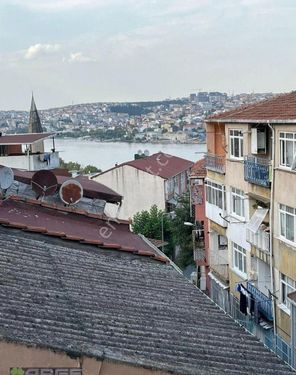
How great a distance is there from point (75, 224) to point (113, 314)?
4399 millimetres

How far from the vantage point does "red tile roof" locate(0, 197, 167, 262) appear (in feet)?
29.0

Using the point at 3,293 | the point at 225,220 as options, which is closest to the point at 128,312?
the point at 3,293

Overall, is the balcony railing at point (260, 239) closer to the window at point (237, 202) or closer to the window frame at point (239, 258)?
the window at point (237, 202)

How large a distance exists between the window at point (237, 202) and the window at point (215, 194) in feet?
2.41

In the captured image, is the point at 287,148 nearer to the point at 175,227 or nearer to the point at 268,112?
the point at 268,112

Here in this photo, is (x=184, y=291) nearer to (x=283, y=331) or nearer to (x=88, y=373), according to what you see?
(x=88, y=373)

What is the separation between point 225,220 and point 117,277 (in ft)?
45.8

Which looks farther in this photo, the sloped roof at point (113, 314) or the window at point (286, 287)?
the window at point (286, 287)

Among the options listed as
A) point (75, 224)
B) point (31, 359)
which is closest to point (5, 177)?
point (75, 224)

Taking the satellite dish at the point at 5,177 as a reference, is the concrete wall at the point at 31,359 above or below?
below

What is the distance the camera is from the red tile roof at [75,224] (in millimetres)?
8844

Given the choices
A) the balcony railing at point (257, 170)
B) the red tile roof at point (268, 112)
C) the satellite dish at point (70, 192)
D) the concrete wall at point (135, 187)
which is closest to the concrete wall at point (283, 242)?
the red tile roof at point (268, 112)

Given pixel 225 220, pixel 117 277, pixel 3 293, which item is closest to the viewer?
pixel 3 293

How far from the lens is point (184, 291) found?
777 cm
